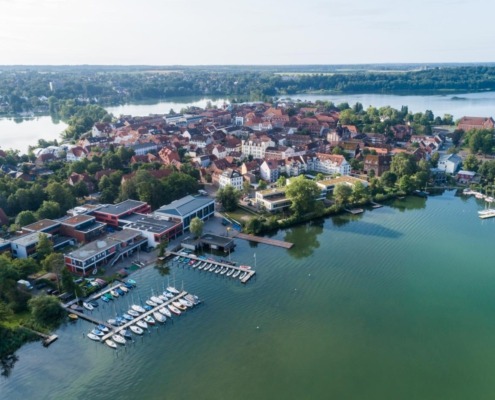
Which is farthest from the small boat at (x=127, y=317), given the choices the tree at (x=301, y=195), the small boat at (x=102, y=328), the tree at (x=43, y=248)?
the tree at (x=301, y=195)

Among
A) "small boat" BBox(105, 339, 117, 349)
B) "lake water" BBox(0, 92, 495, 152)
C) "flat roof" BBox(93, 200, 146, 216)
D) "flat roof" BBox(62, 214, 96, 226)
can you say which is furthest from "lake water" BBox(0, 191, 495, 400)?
"lake water" BBox(0, 92, 495, 152)

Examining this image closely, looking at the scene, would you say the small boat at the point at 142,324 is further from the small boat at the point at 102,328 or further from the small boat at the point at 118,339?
the small boat at the point at 102,328

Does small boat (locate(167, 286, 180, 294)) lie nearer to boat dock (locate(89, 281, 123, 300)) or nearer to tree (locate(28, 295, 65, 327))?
boat dock (locate(89, 281, 123, 300))

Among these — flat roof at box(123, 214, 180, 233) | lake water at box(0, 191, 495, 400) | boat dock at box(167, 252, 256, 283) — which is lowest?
lake water at box(0, 191, 495, 400)

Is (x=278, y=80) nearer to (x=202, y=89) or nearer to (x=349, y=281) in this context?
(x=202, y=89)

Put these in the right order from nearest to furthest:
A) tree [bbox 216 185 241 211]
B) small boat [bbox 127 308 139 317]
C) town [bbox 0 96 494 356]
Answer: small boat [bbox 127 308 139 317]
town [bbox 0 96 494 356]
tree [bbox 216 185 241 211]

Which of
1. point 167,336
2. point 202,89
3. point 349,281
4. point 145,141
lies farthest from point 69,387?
point 202,89
